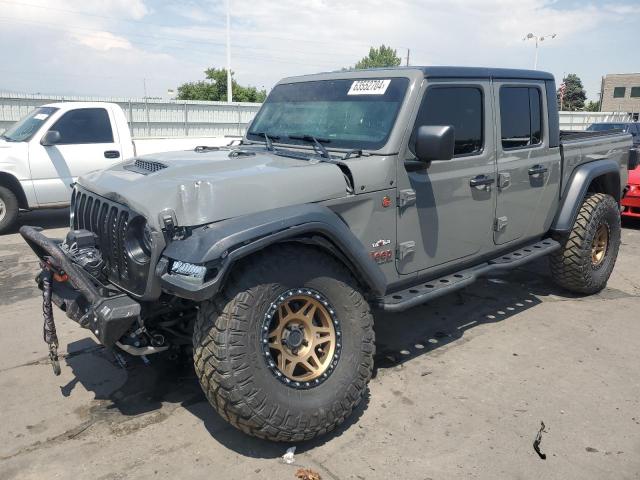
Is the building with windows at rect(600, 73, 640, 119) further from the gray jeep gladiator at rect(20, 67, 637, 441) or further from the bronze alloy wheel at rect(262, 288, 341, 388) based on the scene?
the bronze alloy wheel at rect(262, 288, 341, 388)

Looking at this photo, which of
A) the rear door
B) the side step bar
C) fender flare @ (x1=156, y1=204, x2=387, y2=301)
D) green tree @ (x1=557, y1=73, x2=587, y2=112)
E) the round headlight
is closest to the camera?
fender flare @ (x1=156, y1=204, x2=387, y2=301)

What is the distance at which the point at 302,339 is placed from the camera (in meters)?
3.02

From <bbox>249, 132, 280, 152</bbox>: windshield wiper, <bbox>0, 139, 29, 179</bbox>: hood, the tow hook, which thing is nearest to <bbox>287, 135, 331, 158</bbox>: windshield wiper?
<bbox>249, 132, 280, 152</bbox>: windshield wiper

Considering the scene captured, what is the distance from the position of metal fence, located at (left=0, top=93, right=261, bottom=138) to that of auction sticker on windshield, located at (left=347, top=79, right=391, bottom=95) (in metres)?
11.9

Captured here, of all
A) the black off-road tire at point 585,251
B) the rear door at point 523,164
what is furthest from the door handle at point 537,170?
the black off-road tire at point 585,251

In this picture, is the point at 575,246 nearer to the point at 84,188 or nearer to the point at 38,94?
the point at 84,188

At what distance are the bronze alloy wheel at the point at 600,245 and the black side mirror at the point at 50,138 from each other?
7.19m

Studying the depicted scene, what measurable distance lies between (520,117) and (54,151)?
6704 millimetres

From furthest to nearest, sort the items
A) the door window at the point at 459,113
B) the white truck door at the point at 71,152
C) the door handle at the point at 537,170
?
the white truck door at the point at 71,152
the door handle at the point at 537,170
the door window at the point at 459,113

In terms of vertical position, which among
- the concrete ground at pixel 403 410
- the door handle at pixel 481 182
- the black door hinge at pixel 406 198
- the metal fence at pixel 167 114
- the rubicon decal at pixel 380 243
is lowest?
the concrete ground at pixel 403 410

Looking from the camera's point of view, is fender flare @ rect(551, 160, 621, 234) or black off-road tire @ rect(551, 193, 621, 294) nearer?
fender flare @ rect(551, 160, 621, 234)

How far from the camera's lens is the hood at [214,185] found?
2793 millimetres

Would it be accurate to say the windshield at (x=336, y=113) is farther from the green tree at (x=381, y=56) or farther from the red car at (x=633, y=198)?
the green tree at (x=381, y=56)

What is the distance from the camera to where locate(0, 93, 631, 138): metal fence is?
43.7 ft
